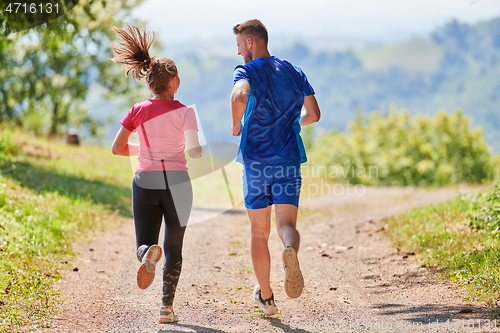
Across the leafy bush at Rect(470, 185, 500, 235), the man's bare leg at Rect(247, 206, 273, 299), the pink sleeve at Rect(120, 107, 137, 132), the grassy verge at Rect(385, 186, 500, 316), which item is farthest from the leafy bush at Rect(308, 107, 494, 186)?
the pink sleeve at Rect(120, 107, 137, 132)

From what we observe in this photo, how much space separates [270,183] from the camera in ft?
13.6

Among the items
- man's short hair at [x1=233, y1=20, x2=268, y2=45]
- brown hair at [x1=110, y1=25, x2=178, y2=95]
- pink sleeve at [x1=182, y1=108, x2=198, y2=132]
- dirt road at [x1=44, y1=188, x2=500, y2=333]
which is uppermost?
man's short hair at [x1=233, y1=20, x2=268, y2=45]

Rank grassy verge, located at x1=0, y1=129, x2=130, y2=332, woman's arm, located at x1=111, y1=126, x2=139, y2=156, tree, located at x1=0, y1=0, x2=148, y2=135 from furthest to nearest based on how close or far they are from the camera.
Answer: tree, located at x1=0, y1=0, x2=148, y2=135 → grassy verge, located at x1=0, y1=129, x2=130, y2=332 → woman's arm, located at x1=111, y1=126, x2=139, y2=156

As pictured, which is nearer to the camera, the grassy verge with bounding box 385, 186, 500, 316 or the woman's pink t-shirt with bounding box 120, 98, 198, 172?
the woman's pink t-shirt with bounding box 120, 98, 198, 172

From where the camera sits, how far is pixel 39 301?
4.69 metres

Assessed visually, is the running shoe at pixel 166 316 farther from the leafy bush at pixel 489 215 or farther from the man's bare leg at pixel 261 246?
the leafy bush at pixel 489 215

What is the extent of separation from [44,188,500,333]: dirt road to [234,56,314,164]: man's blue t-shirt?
1308 millimetres

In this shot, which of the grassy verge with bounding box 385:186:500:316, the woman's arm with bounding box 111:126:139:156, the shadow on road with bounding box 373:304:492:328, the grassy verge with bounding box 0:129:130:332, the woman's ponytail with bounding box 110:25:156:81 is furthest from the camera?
the grassy verge with bounding box 385:186:500:316

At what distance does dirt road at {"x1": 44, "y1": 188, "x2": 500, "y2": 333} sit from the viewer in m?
4.07

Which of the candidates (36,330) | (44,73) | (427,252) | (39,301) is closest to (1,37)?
(39,301)

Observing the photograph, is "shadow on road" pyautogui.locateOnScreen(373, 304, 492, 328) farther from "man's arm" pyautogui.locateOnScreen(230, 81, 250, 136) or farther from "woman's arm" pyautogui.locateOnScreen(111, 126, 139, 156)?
"woman's arm" pyautogui.locateOnScreen(111, 126, 139, 156)

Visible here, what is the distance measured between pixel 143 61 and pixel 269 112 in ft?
3.47

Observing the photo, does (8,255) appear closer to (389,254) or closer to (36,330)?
(36,330)

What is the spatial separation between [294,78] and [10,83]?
3226 cm
